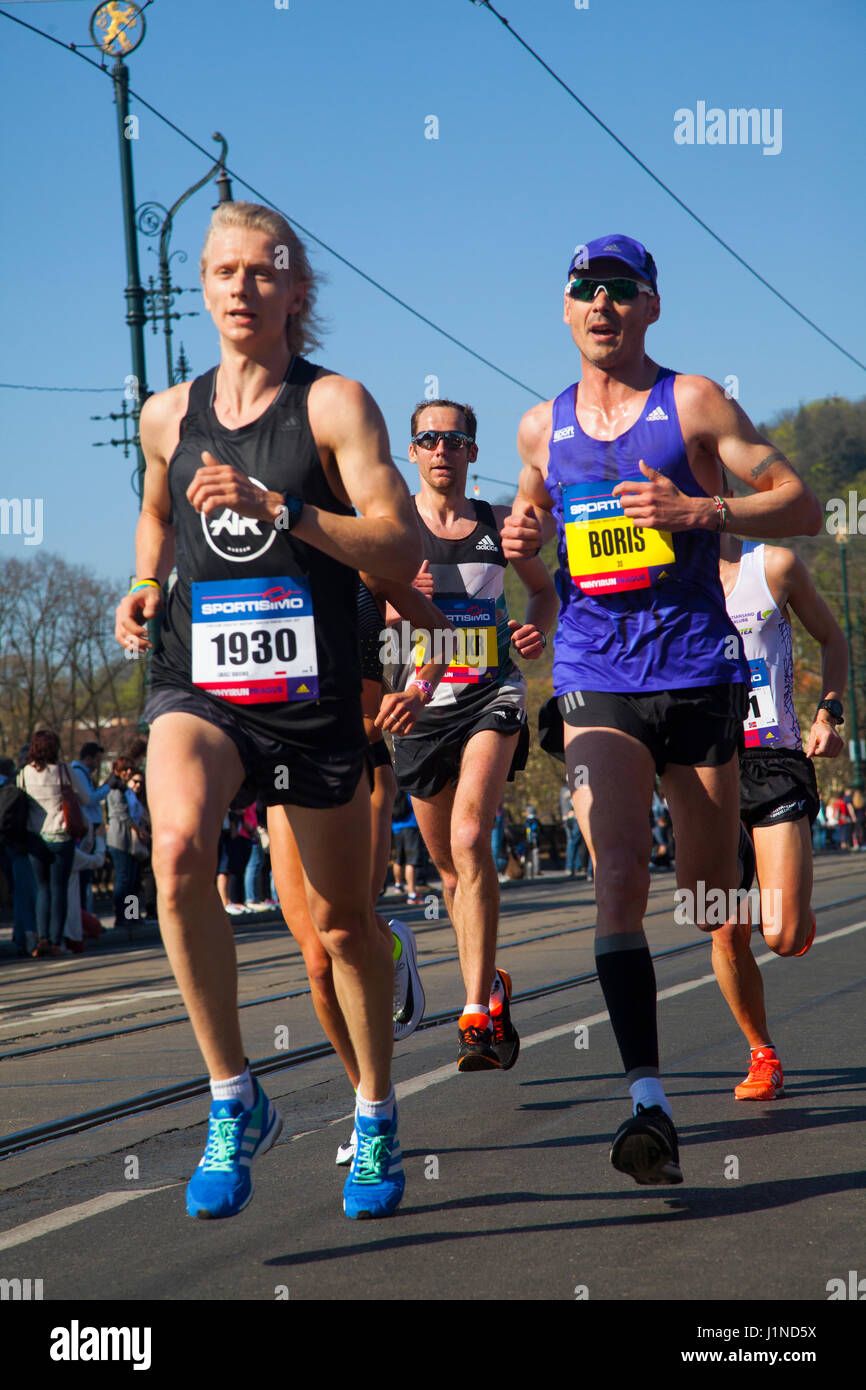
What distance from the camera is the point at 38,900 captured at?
13.9m

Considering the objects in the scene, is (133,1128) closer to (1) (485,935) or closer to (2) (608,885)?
(1) (485,935)

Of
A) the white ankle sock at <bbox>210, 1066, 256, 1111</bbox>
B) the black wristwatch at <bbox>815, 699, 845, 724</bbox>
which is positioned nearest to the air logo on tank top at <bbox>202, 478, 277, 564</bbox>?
the white ankle sock at <bbox>210, 1066, 256, 1111</bbox>

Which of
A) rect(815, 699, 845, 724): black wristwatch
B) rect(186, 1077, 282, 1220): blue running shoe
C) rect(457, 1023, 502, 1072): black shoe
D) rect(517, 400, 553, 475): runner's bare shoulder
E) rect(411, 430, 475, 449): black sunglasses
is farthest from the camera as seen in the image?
rect(411, 430, 475, 449): black sunglasses

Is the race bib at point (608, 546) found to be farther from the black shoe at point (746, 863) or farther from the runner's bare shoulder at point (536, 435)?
the black shoe at point (746, 863)

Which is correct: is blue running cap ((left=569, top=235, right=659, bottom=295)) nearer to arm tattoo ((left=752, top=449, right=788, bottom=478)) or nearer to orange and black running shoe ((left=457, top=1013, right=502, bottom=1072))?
arm tattoo ((left=752, top=449, right=788, bottom=478))

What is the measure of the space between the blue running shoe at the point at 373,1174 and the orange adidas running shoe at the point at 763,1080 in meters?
1.85

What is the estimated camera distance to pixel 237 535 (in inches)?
150

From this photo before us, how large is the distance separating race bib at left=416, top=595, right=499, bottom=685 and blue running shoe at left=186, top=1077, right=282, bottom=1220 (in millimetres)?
2815

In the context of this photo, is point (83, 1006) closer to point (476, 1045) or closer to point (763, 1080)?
point (476, 1045)

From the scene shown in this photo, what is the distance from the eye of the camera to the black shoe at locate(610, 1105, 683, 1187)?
366 centimetres

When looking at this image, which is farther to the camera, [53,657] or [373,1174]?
[53,657]

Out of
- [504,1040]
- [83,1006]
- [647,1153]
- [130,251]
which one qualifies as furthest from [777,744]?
[130,251]

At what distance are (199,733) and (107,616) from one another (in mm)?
40115

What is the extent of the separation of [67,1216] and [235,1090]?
Answer: 783 millimetres
